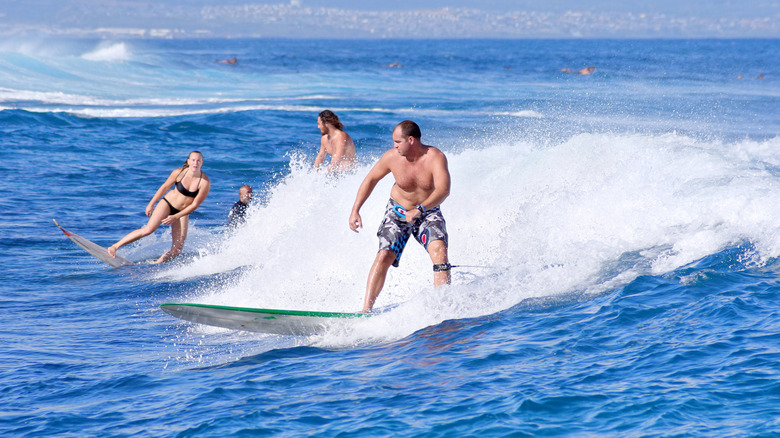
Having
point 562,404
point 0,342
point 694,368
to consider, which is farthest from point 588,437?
point 0,342

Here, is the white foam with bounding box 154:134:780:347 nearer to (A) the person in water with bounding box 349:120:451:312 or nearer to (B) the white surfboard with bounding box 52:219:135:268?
(A) the person in water with bounding box 349:120:451:312

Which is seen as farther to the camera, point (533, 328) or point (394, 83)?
point (394, 83)

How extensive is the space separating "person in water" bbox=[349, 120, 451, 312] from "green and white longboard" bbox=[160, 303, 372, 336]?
0.41 m

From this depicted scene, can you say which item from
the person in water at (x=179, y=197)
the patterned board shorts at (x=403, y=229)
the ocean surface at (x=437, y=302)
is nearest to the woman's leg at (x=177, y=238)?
the person in water at (x=179, y=197)

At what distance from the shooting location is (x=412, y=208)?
6727 mm

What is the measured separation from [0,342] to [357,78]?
44430mm

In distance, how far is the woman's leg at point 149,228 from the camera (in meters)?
9.91

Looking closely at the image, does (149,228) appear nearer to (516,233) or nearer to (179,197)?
(179,197)

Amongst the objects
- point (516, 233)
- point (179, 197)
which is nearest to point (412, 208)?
point (516, 233)

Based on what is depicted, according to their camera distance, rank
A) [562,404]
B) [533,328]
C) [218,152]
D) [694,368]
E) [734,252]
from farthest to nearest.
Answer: [218,152] → [734,252] → [533,328] → [694,368] → [562,404]

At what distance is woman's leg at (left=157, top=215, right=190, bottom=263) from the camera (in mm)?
10352

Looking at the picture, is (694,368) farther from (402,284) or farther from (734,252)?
(402,284)

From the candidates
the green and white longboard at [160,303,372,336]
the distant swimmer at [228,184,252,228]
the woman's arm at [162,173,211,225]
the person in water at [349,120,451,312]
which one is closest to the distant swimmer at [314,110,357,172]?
the distant swimmer at [228,184,252,228]

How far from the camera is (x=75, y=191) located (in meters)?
14.4
